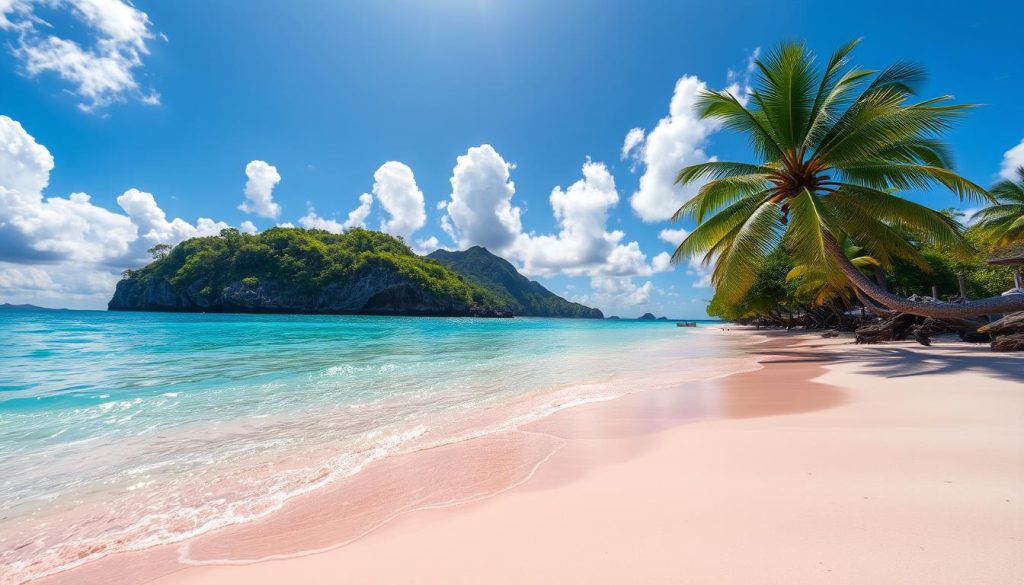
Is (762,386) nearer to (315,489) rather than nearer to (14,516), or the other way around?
(315,489)

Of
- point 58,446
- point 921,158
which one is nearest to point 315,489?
point 58,446

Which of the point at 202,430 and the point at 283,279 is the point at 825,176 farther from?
the point at 283,279

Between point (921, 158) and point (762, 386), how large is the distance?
9858mm

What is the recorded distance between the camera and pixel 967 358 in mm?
8312

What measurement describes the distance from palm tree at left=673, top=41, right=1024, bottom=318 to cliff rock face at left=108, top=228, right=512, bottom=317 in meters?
81.1

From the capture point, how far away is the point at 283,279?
3305 inches

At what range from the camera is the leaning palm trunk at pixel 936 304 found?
25.8 feet

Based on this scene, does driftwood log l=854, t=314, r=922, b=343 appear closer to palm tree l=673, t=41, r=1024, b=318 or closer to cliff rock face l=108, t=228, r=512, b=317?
palm tree l=673, t=41, r=1024, b=318

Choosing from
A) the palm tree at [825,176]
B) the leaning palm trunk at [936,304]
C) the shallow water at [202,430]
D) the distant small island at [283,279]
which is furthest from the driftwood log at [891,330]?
the distant small island at [283,279]

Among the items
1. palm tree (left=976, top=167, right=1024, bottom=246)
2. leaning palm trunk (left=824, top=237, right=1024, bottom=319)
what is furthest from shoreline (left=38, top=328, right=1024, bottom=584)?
palm tree (left=976, top=167, right=1024, bottom=246)

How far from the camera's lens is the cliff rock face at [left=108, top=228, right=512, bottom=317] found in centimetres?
8300

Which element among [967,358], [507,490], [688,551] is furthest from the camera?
[967,358]

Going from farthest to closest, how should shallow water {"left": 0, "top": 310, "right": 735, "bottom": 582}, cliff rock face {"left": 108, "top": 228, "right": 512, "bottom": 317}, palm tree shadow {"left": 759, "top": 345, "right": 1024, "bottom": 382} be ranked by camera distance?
1. cliff rock face {"left": 108, "top": 228, "right": 512, "bottom": 317}
2. palm tree shadow {"left": 759, "top": 345, "right": 1024, "bottom": 382}
3. shallow water {"left": 0, "top": 310, "right": 735, "bottom": 582}

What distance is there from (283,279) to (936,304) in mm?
96846
